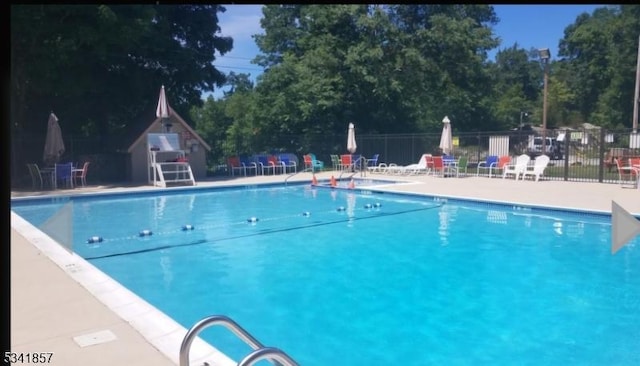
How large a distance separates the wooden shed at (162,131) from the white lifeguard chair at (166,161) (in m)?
0.45

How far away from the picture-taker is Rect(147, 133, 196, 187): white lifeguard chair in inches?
663

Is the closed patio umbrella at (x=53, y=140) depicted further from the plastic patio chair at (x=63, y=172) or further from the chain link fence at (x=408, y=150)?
the chain link fence at (x=408, y=150)

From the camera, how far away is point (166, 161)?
18203 mm

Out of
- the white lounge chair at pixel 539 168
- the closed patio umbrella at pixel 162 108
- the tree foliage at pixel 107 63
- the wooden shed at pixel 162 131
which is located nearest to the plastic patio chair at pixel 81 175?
the wooden shed at pixel 162 131

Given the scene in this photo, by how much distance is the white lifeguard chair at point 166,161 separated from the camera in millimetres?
16828

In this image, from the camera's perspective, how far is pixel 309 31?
2616 cm

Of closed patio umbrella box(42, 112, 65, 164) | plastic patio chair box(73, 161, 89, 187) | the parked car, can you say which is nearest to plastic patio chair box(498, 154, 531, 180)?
the parked car

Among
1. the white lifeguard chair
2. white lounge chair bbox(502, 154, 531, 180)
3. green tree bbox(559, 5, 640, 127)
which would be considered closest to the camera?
the white lifeguard chair

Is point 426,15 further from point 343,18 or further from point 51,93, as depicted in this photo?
point 51,93

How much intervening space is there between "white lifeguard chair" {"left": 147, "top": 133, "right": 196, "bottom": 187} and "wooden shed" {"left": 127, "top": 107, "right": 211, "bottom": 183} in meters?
0.45

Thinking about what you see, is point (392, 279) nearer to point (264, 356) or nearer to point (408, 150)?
point (264, 356)

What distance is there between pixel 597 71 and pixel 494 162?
1228 inches

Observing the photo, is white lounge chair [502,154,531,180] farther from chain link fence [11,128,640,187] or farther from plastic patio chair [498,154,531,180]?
chain link fence [11,128,640,187]

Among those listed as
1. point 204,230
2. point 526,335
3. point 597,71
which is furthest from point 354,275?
point 597,71
